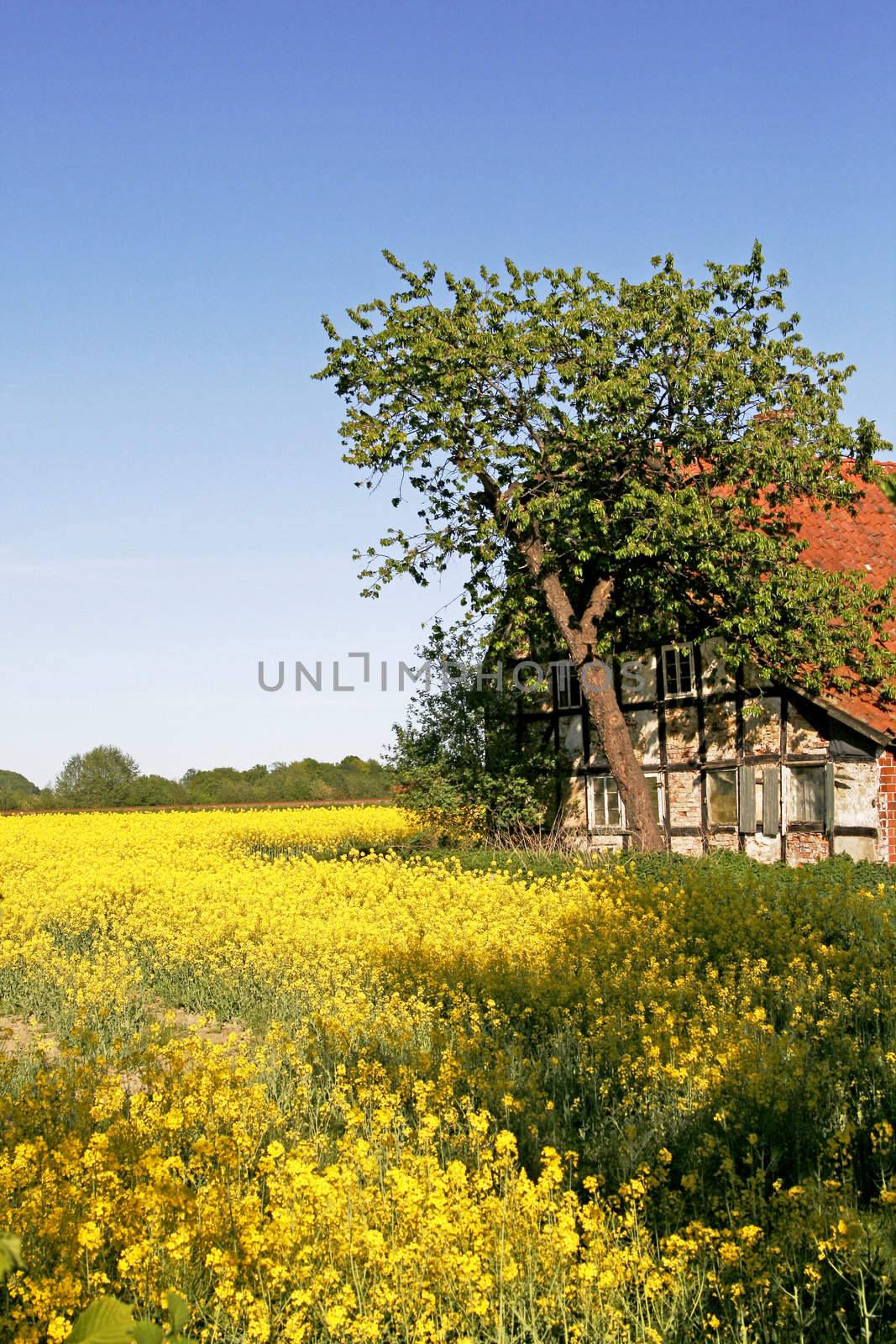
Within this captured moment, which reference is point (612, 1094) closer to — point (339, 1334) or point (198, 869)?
point (339, 1334)

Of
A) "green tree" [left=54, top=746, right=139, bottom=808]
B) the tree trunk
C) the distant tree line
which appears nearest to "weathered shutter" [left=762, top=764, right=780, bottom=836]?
the tree trunk

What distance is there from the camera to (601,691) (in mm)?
21516

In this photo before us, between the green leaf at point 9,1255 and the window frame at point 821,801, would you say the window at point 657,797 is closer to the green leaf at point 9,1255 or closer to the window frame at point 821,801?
the window frame at point 821,801

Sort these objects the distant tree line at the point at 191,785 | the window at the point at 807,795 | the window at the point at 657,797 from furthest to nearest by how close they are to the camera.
→ the distant tree line at the point at 191,785, the window at the point at 657,797, the window at the point at 807,795

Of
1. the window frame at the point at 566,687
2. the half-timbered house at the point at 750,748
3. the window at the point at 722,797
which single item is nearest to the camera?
the half-timbered house at the point at 750,748

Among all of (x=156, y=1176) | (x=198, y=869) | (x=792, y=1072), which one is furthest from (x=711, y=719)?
(x=156, y=1176)

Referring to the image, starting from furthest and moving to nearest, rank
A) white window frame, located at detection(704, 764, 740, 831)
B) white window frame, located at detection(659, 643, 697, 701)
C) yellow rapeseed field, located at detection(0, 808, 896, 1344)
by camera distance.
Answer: white window frame, located at detection(659, 643, 697, 701) → white window frame, located at detection(704, 764, 740, 831) → yellow rapeseed field, located at detection(0, 808, 896, 1344)

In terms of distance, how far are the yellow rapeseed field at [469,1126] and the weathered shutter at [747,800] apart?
7933mm

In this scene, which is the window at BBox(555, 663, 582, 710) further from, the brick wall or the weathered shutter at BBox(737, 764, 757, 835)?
the brick wall

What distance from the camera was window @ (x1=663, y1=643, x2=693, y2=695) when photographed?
22719 millimetres

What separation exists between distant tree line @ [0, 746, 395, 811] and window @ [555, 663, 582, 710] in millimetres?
25864

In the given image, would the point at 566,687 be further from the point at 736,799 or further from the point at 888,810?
the point at 888,810

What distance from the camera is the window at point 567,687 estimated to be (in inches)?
995

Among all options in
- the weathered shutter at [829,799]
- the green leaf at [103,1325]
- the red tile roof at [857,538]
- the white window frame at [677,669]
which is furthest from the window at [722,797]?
the green leaf at [103,1325]
